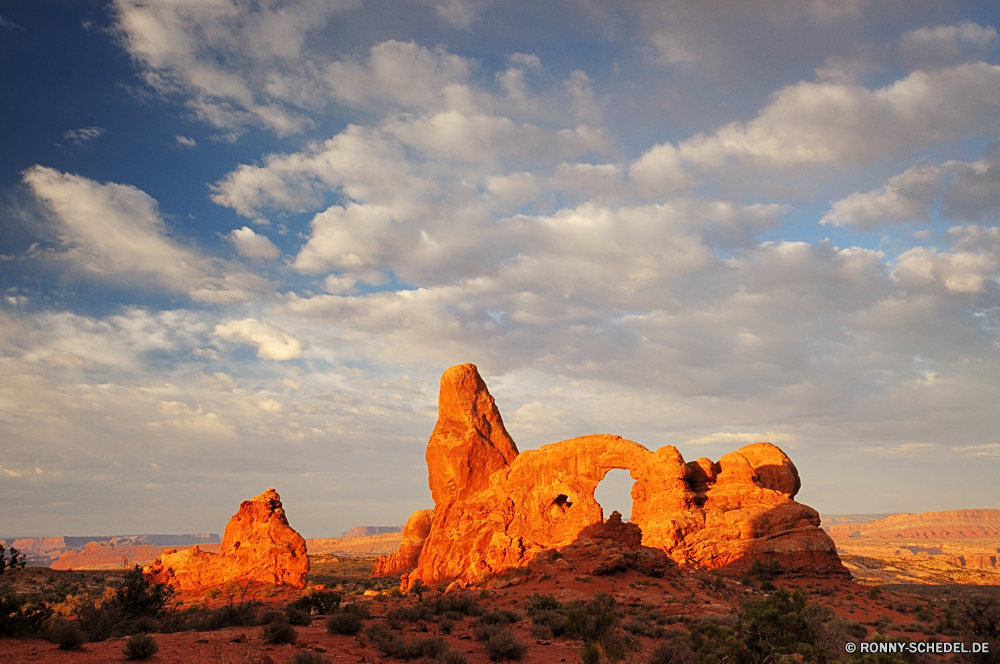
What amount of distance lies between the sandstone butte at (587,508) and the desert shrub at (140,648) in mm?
22277

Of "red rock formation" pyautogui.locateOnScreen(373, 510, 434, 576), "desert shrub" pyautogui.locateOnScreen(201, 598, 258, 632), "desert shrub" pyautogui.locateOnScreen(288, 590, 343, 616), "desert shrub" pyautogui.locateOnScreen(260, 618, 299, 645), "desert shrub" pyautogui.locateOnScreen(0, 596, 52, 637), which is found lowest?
"red rock formation" pyautogui.locateOnScreen(373, 510, 434, 576)

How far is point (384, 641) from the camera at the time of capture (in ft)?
39.2

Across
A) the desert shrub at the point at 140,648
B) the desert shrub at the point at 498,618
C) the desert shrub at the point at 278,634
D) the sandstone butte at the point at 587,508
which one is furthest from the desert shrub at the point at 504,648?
the sandstone butte at the point at 587,508

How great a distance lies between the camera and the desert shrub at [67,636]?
951cm

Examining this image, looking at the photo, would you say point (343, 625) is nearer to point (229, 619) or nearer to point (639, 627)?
point (229, 619)

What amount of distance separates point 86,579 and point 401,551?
83.2ft

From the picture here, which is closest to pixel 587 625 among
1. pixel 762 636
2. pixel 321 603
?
pixel 762 636

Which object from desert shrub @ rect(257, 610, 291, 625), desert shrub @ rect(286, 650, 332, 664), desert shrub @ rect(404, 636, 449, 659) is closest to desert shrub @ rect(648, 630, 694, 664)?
desert shrub @ rect(404, 636, 449, 659)

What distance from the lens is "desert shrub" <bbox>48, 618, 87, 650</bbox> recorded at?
31.2ft

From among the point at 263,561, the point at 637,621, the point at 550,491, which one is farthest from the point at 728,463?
the point at 263,561

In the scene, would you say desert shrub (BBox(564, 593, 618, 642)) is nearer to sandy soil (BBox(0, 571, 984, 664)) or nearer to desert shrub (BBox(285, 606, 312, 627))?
sandy soil (BBox(0, 571, 984, 664))

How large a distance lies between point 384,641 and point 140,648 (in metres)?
4.63

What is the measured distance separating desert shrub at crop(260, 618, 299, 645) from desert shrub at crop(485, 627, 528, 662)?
4132mm

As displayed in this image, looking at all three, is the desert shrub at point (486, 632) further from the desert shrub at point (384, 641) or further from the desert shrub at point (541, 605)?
the desert shrub at point (541, 605)
